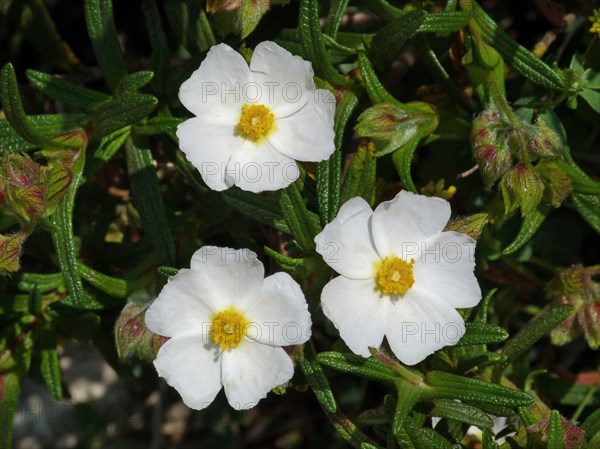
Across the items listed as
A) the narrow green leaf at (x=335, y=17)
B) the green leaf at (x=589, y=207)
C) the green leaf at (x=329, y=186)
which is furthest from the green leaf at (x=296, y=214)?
the green leaf at (x=589, y=207)

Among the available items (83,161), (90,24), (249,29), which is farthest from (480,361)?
(90,24)

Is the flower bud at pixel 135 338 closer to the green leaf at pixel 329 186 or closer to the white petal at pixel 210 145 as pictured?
the white petal at pixel 210 145

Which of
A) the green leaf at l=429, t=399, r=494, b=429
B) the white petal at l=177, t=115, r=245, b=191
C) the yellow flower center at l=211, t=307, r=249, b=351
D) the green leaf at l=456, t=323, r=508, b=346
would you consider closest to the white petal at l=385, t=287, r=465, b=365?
the green leaf at l=456, t=323, r=508, b=346

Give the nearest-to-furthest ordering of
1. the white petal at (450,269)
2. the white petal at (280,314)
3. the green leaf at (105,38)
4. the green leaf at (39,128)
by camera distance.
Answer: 1. the white petal at (280,314)
2. the white petal at (450,269)
3. the green leaf at (39,128)
4. the green leaf at (105,38)

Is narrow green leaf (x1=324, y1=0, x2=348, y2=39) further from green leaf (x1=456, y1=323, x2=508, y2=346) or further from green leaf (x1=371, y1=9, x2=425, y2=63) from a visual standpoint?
green leaf (x1=456, y1=323, x2=508, y2=346)

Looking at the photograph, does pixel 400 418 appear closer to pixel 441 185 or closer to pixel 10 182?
pixel 441 185
